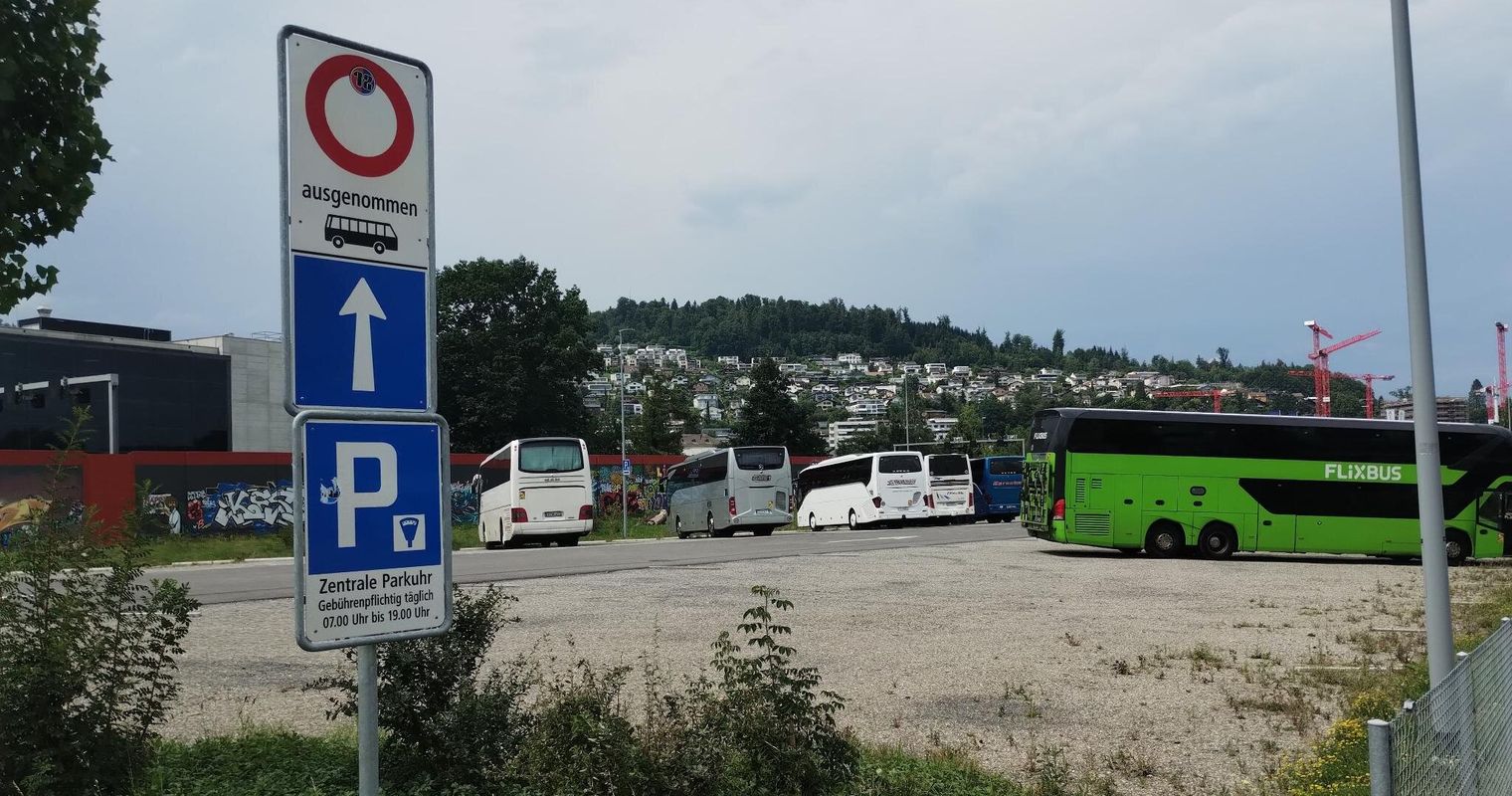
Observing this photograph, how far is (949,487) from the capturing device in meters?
45.4

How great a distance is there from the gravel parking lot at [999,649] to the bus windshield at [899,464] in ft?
75.1

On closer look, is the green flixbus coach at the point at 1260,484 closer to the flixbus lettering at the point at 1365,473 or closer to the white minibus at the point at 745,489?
the flixbus lettering at the point at 1365,473

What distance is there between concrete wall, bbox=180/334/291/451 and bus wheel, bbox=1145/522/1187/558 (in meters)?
48.1

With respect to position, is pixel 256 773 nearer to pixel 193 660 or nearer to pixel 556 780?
pixel 556 780

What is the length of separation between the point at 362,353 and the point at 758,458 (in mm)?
36966

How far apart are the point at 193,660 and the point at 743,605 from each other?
254 inches

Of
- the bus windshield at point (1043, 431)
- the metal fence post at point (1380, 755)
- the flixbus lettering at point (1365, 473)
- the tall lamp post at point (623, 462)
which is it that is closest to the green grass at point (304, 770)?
the metal fence post at point (1380, 755)

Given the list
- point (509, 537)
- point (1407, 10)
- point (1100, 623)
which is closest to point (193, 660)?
point (1100, 623)

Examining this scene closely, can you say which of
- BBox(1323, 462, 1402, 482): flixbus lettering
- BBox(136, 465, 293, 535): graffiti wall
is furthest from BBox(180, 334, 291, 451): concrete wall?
BBox(1323, 462, 1402, 482): flixbus lettering

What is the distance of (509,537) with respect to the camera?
115 ft

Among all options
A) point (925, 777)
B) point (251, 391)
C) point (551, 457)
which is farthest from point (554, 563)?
point (251, 391)

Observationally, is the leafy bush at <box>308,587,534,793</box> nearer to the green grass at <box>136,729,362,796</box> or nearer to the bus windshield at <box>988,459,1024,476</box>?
the green grass at <box>136,729,362,796</box>

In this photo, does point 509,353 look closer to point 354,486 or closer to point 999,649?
point 999,649

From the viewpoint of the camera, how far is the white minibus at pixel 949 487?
44906mm
